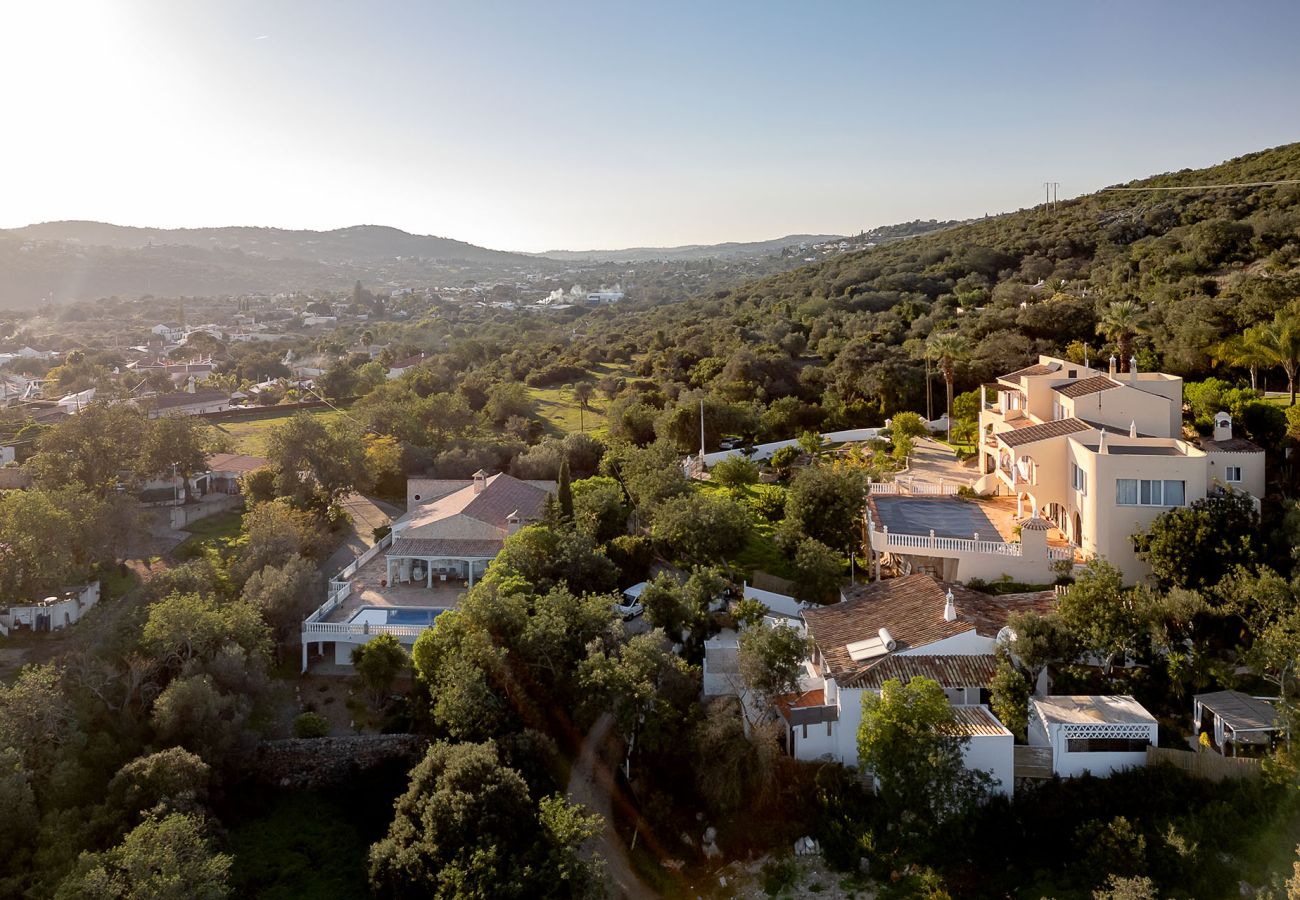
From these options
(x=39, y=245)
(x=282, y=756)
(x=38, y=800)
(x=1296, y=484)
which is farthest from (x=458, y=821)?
(x=39, y=245)

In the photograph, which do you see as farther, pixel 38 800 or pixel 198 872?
pixel 38 800

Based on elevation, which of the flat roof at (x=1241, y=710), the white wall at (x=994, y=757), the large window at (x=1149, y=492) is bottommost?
the white wall at (x=994, y=757)

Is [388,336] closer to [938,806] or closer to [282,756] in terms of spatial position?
[282,756]

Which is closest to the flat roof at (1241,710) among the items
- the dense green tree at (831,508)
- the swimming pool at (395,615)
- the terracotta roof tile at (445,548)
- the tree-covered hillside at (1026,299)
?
the dense green tree at (831,508)

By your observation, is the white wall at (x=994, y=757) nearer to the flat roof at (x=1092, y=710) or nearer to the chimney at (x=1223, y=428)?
the flat roof at (x=1092, y=710)

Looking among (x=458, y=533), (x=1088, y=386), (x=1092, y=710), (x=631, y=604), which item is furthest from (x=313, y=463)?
(x=1092, y=710)

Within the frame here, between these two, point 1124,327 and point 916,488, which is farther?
point 1124,327

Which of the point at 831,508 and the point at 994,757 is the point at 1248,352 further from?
the point at 994,757
